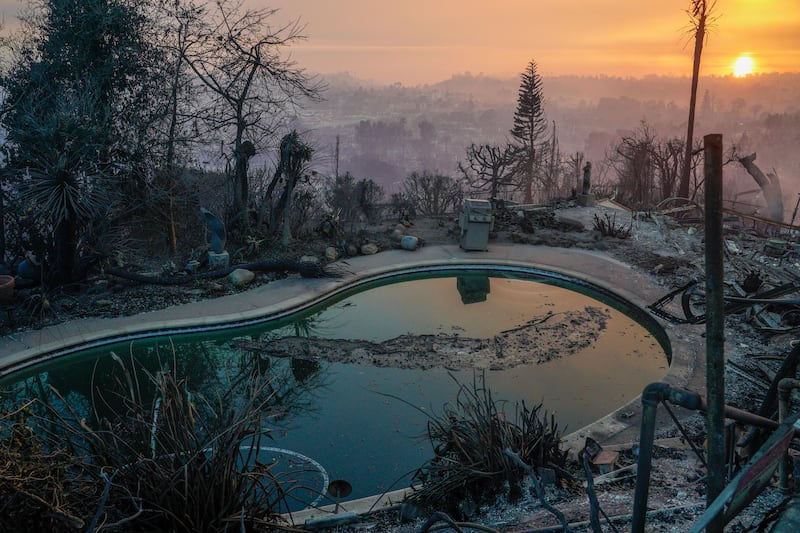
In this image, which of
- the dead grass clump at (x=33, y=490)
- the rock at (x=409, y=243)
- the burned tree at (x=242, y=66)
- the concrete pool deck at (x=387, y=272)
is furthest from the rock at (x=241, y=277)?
the dead grass clump at (x=33, y=490)

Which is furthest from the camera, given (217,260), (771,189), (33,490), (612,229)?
(771,189)

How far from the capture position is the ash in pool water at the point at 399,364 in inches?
225

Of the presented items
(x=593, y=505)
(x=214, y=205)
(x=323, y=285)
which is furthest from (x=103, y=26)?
(x=593, y=505)

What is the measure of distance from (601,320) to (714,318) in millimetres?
7140

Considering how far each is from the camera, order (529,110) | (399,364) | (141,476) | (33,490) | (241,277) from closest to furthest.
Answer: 1. (33,490)
2. (141,476)
3. (399,364)
4. (241,277)
5. (529,110)

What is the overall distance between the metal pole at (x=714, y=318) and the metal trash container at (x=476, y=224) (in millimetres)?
9663

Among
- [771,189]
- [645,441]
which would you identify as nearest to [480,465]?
[645,441]

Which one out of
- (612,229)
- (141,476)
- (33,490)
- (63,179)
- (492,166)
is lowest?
(141,476)

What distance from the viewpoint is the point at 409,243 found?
11836 mm

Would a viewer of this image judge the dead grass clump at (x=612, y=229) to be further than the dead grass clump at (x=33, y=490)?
Yes

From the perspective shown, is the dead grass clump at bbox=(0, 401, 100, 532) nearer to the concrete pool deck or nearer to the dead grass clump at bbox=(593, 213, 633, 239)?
the concrete pool deck

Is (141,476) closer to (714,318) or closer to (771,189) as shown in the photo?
(714,318)

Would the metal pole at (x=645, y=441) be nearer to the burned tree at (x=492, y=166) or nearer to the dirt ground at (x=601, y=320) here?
the dirt ground at (x=601, y=320)

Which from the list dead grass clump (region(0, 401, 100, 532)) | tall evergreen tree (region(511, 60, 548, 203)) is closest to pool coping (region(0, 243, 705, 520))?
dead grass clump (region(0, 401, 100, 532))
